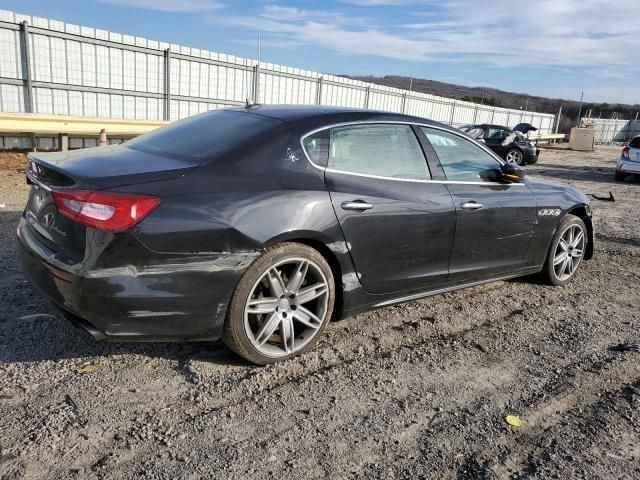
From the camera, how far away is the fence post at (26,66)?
1095 cm

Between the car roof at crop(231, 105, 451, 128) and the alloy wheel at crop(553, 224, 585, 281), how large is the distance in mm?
2122

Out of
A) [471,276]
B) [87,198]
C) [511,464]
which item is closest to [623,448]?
[511,464]

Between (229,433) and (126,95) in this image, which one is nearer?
(229,433)

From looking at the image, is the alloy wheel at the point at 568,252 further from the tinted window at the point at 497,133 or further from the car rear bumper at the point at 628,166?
the tinted window at the point at 497,133

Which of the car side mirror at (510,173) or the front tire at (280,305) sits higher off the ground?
the car side mirror at (510,173)

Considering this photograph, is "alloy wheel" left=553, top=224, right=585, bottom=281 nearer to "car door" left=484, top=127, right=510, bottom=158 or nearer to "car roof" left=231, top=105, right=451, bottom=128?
"car roof" left=231, top=105, right=451, bottom=128

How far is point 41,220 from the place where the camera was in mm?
3143

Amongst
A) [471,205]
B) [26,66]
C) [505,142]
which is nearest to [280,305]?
[471,205]

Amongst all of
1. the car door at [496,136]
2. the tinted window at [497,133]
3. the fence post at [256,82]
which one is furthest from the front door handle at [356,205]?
the tinted window at [497,133]

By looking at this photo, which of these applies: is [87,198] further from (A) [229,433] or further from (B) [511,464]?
(B) [511,464]

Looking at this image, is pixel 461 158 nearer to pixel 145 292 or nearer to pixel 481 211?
pixel 481 211

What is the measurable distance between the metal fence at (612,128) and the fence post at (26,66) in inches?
1694

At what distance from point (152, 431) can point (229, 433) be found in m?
0.37

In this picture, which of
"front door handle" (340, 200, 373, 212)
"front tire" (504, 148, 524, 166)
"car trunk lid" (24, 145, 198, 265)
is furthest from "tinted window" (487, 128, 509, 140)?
"car trunk lid" (24, 145, 198, 265)
